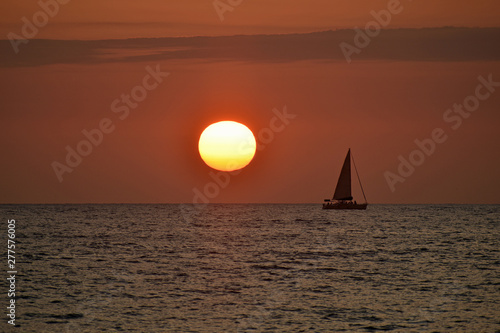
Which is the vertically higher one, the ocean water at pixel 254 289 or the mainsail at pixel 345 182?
the mainsail at pixel 345 182

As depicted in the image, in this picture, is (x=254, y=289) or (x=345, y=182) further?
(x=345, y=182)

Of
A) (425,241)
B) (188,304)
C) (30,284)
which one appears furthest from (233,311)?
(425,241)

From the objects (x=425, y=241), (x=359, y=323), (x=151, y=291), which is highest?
(x=425, y=241)

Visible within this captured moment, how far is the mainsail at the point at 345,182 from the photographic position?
178 metres

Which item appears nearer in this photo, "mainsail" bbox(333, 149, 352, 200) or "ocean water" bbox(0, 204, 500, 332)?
"ocean water" bbox(0, 204, 500, 332)

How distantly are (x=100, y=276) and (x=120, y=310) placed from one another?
14.6m

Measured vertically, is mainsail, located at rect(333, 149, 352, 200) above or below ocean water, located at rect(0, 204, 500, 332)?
above

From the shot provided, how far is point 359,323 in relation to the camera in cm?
3684

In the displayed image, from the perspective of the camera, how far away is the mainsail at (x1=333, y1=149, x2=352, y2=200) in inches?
7003

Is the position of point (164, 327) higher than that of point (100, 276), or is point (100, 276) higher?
point (100, 276)

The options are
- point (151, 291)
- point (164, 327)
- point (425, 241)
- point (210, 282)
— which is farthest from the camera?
point (425, 241)

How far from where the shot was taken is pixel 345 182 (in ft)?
Result: 590

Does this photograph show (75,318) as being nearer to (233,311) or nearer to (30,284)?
(233,311)

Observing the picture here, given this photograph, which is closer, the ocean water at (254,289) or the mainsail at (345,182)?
the ocean water at (254,289)
